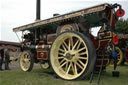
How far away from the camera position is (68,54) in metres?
5.22

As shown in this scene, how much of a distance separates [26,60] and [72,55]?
10.6ft

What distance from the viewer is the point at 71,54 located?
5.18m

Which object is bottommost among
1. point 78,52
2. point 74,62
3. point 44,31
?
point 74,62

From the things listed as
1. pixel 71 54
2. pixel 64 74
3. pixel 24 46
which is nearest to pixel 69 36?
pixel 71 54

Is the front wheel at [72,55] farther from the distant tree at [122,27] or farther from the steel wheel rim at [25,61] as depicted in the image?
the distant tree at [122,27]

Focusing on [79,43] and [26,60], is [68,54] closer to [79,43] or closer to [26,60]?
[79,43]

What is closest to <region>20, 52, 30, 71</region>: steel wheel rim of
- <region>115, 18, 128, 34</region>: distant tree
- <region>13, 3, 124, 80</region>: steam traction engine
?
<region>13, 3, 124, 80</region>: steam traction engine

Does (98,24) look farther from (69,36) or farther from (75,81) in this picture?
(75,81)

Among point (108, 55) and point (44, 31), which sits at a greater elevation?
point (44, 31)

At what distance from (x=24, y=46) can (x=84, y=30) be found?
3.88 metres

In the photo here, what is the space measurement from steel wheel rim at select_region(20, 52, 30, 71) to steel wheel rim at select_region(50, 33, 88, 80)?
7.46 feet

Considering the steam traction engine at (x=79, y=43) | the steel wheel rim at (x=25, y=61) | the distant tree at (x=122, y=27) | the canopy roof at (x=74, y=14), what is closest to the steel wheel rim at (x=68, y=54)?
the steam traction engine at (x=79, y=43)

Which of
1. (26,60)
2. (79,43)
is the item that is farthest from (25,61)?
(79,43)

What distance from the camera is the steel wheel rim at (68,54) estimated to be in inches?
A: 201
